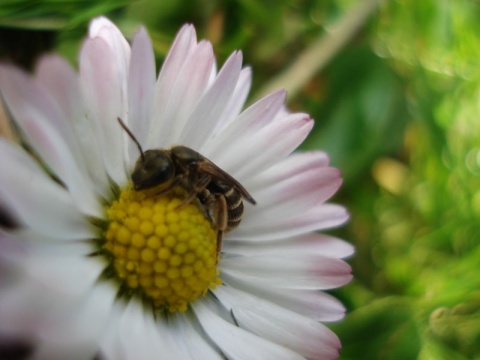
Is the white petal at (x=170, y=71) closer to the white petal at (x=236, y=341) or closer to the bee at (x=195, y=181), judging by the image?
the bee at (x=195, y=181)

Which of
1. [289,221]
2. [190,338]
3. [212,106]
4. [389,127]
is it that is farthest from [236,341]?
[389,127]

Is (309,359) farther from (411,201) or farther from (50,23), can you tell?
(411,201)

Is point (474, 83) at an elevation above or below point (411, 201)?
above

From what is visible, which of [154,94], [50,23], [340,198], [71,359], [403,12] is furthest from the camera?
[403,12]

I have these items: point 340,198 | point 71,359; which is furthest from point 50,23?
point 340,198

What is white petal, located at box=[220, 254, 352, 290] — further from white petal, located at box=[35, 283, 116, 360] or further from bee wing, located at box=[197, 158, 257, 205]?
white petal, located at box=[35, 283, 116, 360]

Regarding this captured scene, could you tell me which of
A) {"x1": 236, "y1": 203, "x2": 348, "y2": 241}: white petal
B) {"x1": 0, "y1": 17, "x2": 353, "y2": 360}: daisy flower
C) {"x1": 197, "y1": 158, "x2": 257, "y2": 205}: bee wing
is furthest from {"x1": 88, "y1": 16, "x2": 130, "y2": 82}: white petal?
{"x1": 236, "y1": 203, "x2": 348, "y2": 241}: white petal

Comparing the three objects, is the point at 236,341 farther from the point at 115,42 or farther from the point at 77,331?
the point at 115,42
